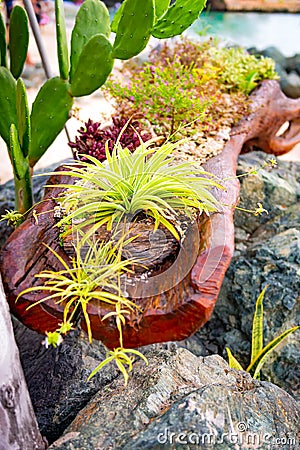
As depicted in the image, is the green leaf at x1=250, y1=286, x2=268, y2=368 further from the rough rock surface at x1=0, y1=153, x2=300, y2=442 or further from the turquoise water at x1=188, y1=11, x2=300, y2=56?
the turquoise water at x1=188, y1=11, x2=300, y2=56

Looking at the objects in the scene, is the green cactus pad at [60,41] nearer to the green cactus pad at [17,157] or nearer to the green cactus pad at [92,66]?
the green cactus pad at [92,66]

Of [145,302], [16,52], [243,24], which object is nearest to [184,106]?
[16,52]

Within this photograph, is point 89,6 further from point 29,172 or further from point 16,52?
point 29,172

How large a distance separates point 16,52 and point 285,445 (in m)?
2.03

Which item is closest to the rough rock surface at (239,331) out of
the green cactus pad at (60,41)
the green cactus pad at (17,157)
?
the green cactus pad at (17,157)

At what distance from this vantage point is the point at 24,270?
5.49ft

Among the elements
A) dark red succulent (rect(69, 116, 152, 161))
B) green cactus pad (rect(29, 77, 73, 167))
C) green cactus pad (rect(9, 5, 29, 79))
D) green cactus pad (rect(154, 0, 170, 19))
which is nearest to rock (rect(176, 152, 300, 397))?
dark red succulent (rect(69, 116, 152, 161))

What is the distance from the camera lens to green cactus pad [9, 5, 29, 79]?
235 centimetres

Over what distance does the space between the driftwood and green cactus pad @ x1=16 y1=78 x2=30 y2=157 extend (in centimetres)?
74

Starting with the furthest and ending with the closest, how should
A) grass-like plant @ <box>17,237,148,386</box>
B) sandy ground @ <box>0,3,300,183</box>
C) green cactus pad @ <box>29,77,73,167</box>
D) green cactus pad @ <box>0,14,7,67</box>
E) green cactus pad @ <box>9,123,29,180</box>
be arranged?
sandy ground @ <box>0,3,300,183</box>, green cactus pad @ <box>0,14,7,67</box>, green cactus pad @ <box>29,77,73,167</box>, green cactus pad @ <box>9,123,29,180</box>, grass-like plant @ <box>17,237,148,386</box>

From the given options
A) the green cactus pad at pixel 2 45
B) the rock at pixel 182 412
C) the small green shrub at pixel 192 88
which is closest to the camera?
the rock at pixel 182 412

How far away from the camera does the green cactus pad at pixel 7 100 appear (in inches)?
87.6

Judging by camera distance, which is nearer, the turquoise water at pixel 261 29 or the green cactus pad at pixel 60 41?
the green cactus pad at pixel 60 41

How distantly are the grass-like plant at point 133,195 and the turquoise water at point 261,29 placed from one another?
24.4 ft
